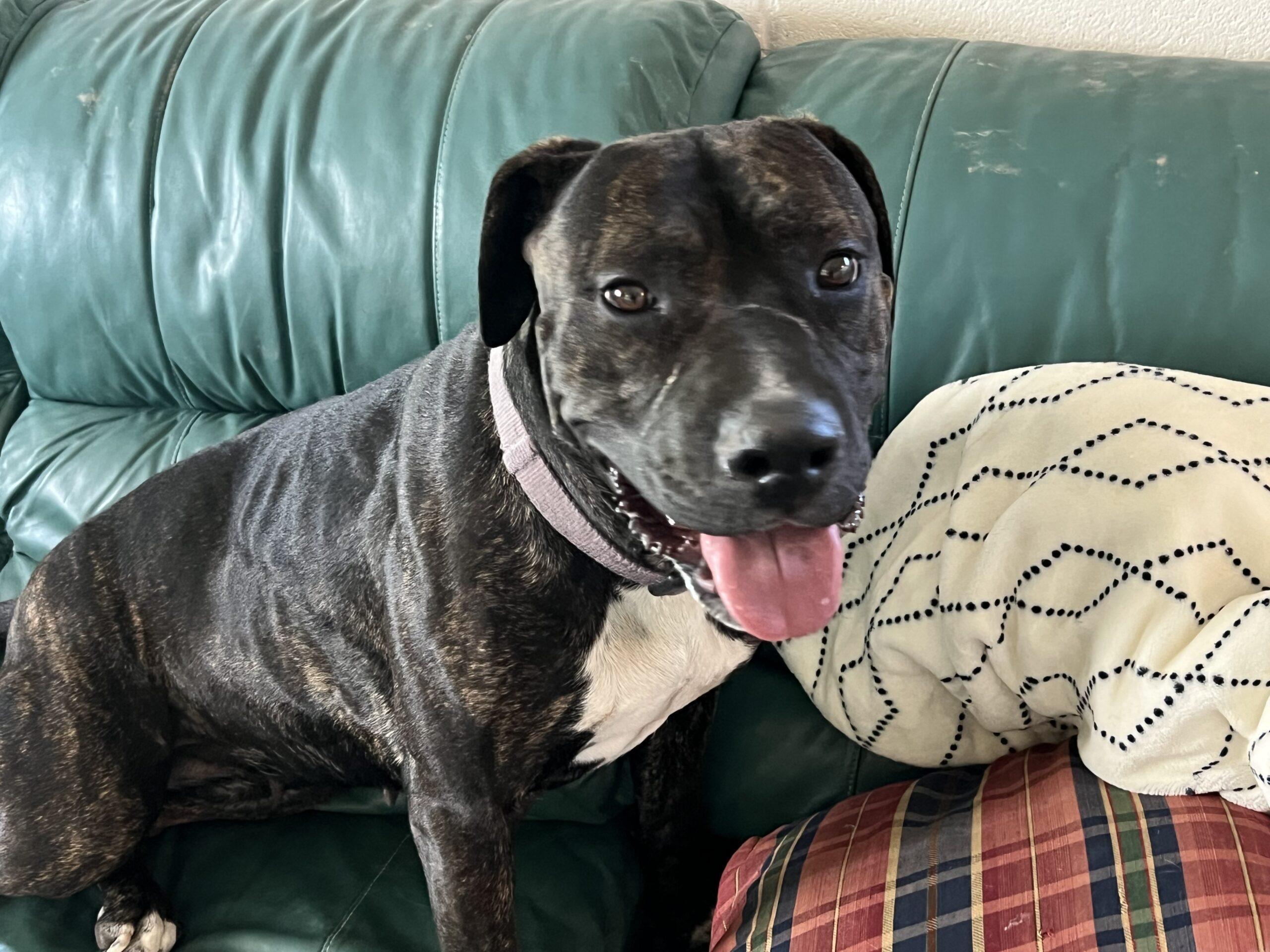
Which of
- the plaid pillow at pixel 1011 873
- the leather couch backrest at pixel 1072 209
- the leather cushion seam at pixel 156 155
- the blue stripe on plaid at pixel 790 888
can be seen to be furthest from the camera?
the leather cushion seam at pixel 156 155

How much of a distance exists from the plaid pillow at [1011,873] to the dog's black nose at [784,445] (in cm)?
53

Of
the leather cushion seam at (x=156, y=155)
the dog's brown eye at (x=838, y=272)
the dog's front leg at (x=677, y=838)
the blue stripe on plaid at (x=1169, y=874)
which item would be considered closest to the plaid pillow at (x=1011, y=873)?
the blue stripe on plaid at (x=1169, y=874)

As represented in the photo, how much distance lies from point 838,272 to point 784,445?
0.88 ft

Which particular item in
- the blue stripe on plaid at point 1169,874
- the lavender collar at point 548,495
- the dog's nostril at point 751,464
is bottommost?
the blue stripe on plaid at point 1169,874

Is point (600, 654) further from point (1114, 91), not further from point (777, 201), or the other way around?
point (1114, 91)

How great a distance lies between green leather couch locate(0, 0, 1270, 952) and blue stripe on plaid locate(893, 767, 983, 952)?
0.74ft

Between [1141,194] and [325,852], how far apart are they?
1561 millimetres

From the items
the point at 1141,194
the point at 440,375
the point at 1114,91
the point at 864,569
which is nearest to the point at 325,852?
the point at 440,375

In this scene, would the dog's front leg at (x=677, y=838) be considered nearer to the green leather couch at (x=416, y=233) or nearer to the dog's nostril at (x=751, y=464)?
the green leather couch at (x=416, y=233)

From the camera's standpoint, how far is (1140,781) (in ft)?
3.60

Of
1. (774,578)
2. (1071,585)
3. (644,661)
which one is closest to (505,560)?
(644,661)

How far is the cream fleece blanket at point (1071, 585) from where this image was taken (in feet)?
3.41

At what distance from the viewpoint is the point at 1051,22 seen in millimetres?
1731

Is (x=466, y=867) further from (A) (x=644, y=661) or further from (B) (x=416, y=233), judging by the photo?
(B) (x=416, y=233)
